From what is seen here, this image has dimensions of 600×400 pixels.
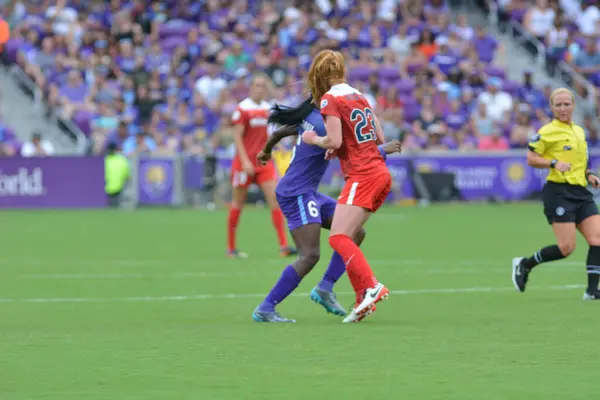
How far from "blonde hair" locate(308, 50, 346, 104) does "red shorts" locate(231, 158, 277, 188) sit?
22.5 ft

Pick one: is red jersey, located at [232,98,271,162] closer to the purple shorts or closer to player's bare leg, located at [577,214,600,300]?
player's bare leg, located at [577,214,600,300]

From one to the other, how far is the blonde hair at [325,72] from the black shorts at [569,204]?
2.84m

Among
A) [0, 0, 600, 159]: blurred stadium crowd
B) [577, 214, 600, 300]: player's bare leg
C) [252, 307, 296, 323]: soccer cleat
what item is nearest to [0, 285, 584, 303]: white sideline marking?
[577, 214, 600, 300]: player's bare leg

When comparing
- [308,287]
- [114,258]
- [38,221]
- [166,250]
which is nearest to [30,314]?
[308,287]

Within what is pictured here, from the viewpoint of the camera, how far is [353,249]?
32.8ft

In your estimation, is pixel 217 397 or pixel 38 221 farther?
pixel 38 221

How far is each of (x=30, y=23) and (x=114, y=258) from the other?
18.7m

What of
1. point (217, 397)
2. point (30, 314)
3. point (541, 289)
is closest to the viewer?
point (217, 397)

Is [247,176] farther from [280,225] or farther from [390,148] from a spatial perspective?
[390,148]

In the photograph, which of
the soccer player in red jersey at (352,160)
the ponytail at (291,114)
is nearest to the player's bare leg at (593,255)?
the soccer player in red jersey at (352,160)

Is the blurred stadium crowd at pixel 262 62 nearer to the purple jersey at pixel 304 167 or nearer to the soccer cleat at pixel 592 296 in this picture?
the soccer cleat at pixel 592 296

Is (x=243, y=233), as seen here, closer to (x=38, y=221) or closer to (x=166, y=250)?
(x=166, y=250)

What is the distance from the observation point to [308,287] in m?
13.5

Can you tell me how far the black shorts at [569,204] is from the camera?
467 inches
